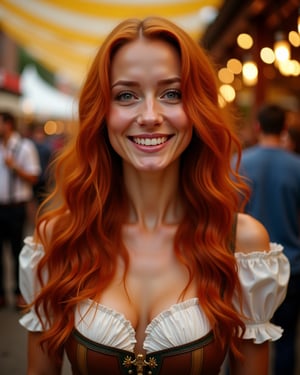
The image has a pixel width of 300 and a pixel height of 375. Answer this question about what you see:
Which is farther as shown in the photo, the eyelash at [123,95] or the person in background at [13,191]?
the person in background at [13,191]

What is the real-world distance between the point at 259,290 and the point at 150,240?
36cm

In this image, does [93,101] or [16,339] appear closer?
[93,101]

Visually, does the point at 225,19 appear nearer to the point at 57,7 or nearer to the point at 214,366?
the point at 57,7

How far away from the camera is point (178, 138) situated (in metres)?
1.46

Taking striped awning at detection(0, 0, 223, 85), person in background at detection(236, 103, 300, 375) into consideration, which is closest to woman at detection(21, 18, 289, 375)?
person in background at detection(236, 103, 300, 375)

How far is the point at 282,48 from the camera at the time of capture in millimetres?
5086

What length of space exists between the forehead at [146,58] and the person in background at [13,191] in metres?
3.55

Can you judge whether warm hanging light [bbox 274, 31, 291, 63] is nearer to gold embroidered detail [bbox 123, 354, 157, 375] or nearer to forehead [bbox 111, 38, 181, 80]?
forehead [bbox 111, 38, 181, 80]

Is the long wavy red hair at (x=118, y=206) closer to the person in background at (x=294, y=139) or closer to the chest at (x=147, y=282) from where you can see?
the chest at (x=147, y=282)

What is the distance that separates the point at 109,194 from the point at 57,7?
17.2 ft

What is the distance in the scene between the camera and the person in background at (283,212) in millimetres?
3004

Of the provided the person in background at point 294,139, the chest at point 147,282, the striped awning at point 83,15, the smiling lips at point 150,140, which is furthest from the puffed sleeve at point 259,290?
the striped awning at point 83,15

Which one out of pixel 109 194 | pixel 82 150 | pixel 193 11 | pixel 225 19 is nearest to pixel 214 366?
pixel 109 194

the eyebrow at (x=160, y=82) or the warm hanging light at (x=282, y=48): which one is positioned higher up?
the warm hanging light at (x=282, y=48)
